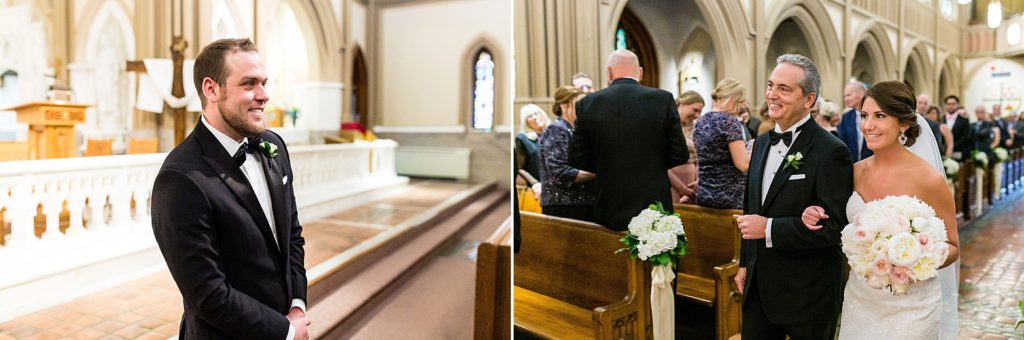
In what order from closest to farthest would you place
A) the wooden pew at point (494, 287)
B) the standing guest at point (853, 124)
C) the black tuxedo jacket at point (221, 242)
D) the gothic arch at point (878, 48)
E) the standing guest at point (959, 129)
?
the black tuxedo jacket at point (221, 242)
the standing guest at point (853, 124)
the gothic arch at point (878, 48)
the standing guest at point (959, 129)
the wooden pew at point (494, 287)

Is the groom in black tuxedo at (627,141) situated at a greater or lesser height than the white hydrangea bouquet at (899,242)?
greater

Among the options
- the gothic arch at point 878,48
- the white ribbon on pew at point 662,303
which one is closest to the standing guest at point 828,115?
the gothic arch at point 878,48

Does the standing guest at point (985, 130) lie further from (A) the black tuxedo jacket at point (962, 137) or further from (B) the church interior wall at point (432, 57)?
(B) the church interior wall at point (432, 57)

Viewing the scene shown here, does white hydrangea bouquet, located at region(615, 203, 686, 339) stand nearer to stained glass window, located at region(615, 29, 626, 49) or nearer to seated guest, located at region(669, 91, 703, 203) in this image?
seated guest, located at region(669, 91, 703, 203)

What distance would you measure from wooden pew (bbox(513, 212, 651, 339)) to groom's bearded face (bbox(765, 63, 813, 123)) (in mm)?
705

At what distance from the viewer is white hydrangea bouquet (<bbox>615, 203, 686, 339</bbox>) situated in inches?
79.7

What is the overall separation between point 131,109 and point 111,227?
12.8 inches

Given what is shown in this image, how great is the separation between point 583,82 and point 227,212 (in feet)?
4.39

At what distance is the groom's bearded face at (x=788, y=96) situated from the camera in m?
1.63

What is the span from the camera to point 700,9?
6.74 ft

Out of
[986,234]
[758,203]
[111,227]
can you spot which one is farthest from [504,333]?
[986,234]

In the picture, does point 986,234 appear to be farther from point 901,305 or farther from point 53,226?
point 53,226

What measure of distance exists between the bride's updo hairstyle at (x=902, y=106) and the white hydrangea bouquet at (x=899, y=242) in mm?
173

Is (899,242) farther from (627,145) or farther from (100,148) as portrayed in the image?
(100,148)
